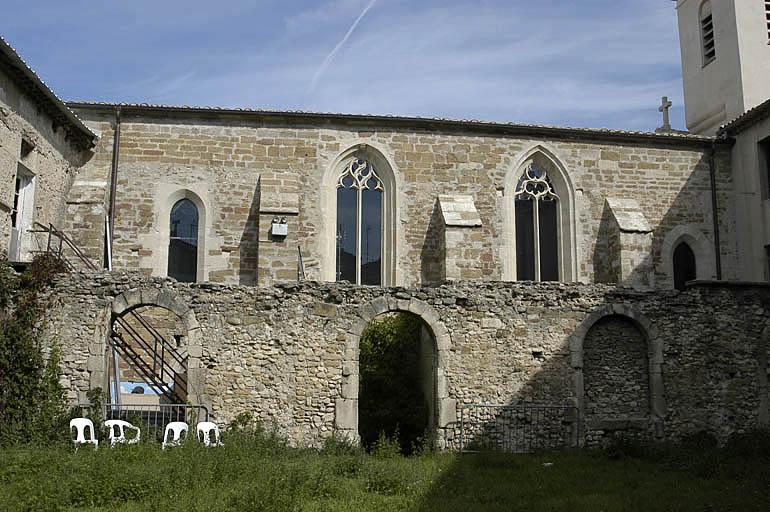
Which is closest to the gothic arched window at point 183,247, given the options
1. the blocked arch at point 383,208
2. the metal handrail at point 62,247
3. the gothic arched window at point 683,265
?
the metal handrail at point 62,247

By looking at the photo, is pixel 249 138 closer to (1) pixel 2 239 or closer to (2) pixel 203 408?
(1) pixel 2 239

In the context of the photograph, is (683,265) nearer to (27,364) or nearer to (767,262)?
(767,262)

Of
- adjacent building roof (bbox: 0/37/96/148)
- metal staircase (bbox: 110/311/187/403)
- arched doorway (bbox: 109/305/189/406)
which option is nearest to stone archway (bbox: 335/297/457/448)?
metal staircase (bbox: 110/311/187/403)

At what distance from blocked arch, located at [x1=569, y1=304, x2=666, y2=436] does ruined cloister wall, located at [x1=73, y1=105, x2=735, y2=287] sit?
3.75 meters

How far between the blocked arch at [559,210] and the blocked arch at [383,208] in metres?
2.65

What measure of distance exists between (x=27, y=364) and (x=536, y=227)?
11717 mm

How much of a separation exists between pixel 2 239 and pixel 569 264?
40.4ft

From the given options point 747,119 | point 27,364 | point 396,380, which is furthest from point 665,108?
point 27,364

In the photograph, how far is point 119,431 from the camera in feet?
38.6

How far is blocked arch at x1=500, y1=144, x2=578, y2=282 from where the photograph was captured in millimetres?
17875

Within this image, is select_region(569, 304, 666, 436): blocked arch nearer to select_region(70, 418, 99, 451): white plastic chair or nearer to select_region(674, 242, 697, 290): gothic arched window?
select_region(674, 242, 697, 290): gothic arched window

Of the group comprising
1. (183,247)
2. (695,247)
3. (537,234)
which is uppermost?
(537,234)

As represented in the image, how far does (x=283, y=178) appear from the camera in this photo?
1706cm

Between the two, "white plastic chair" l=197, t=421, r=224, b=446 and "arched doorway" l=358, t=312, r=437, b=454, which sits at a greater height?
"arched doorway" l=358, t=312, r=437, b=454
